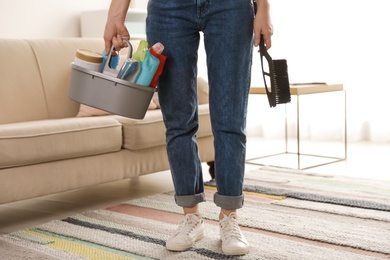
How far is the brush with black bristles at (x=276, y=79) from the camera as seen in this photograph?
1.65 m

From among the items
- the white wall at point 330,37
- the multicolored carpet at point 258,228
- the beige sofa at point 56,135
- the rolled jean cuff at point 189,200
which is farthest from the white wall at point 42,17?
the rolled jean cuff at point 189,200

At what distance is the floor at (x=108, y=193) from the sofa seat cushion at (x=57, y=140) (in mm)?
→ 262

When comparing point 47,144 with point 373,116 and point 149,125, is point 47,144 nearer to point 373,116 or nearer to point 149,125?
point 149,125

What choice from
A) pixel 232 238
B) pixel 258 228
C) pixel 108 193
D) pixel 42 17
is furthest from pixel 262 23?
pixel 42 17

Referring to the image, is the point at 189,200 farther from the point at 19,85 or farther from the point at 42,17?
the point at 42,17

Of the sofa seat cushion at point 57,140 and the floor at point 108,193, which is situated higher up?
the sofa seat cushion at point 57,140

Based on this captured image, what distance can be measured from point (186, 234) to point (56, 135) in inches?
28.3

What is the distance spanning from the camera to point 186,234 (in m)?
1.80

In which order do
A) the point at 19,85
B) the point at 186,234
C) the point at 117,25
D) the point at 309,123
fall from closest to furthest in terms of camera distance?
the point at 117,25
the point at 186,234
the point at 19,85
the point at 309,123

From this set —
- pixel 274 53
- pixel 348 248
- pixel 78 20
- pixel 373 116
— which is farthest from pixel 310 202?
pixel 78 20

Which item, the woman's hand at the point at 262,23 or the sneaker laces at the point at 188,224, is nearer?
the woman's hand at the point at 262,23

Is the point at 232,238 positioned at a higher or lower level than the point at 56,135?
lower

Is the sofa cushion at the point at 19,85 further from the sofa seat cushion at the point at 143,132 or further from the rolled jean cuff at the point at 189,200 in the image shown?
the rolled jean cuff at the point at 189,200

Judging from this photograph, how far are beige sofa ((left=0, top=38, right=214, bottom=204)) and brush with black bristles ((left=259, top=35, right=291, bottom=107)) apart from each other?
0.89m
